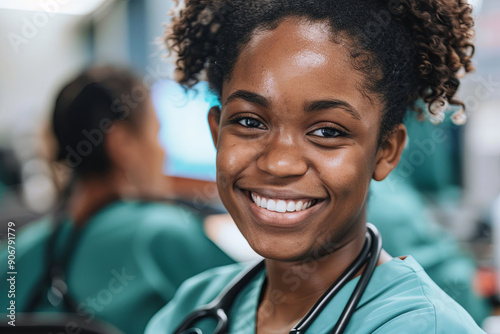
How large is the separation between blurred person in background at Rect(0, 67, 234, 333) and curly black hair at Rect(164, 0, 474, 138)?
0.54 metres

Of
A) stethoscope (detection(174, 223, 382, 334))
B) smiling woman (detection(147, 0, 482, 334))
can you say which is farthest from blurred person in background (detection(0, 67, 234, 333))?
smiling woman (detection(147, 0, 482, 334))

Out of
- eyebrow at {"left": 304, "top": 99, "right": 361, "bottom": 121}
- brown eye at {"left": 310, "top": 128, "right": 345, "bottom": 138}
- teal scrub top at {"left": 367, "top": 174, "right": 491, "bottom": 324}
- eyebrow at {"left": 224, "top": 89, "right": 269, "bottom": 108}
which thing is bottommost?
teal scrub top at {"left": 367, "top": 174, "right": 491, "bottom": 324}

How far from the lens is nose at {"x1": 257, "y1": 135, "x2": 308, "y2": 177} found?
20.6 inches

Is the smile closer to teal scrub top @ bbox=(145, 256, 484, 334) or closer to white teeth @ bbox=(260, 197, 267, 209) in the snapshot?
white teeth @ bbox=(260, 197, 267, 209)

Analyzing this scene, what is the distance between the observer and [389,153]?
605 millimetres

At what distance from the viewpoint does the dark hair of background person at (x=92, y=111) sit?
116cm

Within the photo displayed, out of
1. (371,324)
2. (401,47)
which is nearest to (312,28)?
(401,47)

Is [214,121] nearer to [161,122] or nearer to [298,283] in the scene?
[298,283]

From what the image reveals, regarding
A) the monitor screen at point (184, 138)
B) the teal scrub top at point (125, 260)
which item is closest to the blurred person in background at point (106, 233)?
the teal scrub top at point (125, 260)

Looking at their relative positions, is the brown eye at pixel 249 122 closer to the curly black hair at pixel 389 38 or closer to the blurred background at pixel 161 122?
the curly black hair at pixel 389 38

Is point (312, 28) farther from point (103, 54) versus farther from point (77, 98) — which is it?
point (103, 54)

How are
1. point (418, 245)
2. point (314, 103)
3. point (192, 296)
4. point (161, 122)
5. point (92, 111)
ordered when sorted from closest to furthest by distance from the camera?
point (314, 103)
point (192, 296)
point (418, 245)
point (92, 111)
point (161, 122)

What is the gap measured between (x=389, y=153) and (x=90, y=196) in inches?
30.8

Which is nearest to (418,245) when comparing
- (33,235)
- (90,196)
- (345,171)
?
(345,171)
